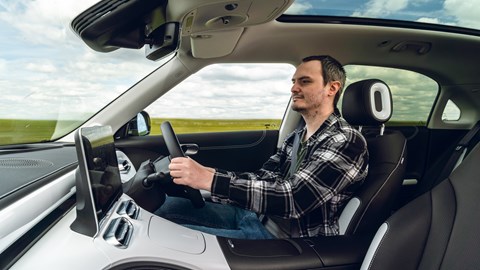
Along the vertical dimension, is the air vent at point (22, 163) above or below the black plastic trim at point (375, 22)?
below

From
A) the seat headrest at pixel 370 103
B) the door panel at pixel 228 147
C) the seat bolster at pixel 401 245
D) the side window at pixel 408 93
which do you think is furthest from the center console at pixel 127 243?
the side window at pixel 408 93

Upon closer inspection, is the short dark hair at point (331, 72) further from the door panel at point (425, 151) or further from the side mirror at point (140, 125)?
the door panel at point (425, 151)

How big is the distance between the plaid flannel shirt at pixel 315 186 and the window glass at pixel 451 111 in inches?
87.9

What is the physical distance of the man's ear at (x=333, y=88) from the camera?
6.16 ft

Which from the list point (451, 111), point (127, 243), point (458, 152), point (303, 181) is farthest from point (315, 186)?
point (451, 111)

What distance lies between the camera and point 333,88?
188 centimetres

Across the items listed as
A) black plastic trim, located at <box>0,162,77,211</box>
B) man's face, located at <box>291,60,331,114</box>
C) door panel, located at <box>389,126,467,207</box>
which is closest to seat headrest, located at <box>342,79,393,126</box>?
man's face, located at <box>291,60,331,114</box>

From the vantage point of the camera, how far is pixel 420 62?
10.4 ft

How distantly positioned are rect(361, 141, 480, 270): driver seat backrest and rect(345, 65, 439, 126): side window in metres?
2.02

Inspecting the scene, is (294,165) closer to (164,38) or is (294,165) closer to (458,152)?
(164,38)

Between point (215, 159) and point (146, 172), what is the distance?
1.19m

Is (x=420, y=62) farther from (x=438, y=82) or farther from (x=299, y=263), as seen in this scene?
(x=299, y=263)

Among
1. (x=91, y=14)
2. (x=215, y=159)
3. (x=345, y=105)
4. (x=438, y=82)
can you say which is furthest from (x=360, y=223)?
(x=438, y=82)

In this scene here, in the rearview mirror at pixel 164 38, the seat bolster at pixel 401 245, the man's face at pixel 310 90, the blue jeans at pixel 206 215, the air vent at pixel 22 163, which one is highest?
the rearview mirror at pixel 164 38
